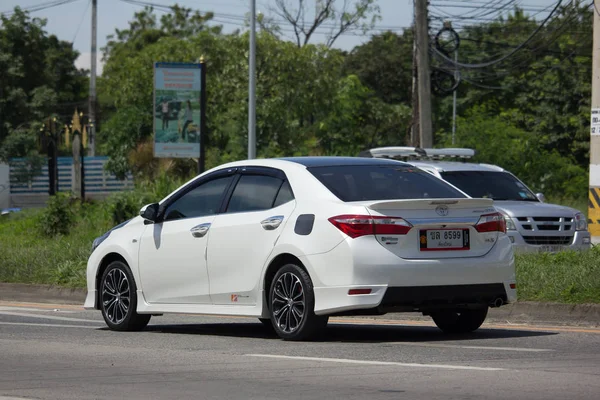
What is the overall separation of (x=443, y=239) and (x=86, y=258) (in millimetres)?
9208

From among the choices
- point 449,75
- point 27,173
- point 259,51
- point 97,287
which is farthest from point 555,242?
point 27,173

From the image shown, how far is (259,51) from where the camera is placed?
50.6 metres

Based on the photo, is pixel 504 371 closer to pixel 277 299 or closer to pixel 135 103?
pixel 277 299

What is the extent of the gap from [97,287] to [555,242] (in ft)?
25.6

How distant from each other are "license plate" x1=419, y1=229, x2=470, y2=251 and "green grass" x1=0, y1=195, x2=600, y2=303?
8.92 ft

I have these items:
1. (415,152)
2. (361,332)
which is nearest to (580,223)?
(415,152)

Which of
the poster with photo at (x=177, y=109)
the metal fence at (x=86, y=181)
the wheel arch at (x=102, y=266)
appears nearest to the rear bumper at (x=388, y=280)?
the wheel arch at (x=102, y=266)

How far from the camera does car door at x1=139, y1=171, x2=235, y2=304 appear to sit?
417 inches

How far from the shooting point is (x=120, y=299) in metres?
11.4

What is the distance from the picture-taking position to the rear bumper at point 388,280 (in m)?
9.15

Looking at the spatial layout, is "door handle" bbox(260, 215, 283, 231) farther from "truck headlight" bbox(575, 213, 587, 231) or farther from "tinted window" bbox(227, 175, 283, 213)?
"truck headlight" bbox(575, 213, 587, 231)

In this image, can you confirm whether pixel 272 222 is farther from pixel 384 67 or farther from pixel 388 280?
pixel 384 67

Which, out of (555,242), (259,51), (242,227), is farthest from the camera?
(259,51)

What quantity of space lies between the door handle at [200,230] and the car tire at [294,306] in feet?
3.39
